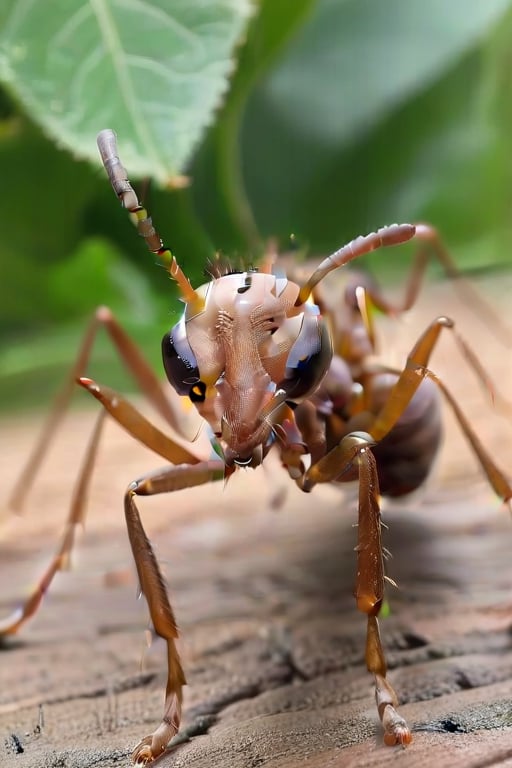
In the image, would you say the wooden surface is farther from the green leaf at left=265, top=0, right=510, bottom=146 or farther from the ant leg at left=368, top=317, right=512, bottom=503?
the green leaf at left=265, top=0, right=510, bottom=146

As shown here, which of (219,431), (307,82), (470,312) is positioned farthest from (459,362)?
(219,431)

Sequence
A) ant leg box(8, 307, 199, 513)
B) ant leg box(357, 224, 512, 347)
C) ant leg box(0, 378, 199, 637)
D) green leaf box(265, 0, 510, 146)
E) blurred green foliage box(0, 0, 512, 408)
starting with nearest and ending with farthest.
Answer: ant leg box(0, 378, 199, 637) < ant leg box(8, 307, 199, 513) < ant leg box(357, 224, 512, 347) < blurred green foliage box(0, 0, 512, 408) < green leaf box(265, 0, 510, 146)

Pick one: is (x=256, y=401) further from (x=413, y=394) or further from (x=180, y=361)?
(x=413, y=394)

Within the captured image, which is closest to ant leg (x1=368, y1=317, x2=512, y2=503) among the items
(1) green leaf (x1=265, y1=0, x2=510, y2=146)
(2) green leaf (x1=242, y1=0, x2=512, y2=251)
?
(2) green leaf (x1=242, y1=0, x2=512, y2=251)

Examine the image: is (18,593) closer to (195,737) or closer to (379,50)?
(195,737)

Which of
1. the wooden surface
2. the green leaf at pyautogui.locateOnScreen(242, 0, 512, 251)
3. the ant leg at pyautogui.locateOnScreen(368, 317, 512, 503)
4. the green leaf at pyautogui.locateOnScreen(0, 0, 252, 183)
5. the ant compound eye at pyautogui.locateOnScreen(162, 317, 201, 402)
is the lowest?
the wooden surface

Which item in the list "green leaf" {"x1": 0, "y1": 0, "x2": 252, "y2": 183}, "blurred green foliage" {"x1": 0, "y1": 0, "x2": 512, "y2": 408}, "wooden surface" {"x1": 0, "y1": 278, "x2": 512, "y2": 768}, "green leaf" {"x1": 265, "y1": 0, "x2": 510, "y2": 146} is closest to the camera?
"wooden surface" {"x1": 0, "y1": 278, "x2": 512, "y2": 768}

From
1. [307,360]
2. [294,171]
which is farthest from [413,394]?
[294,171]
